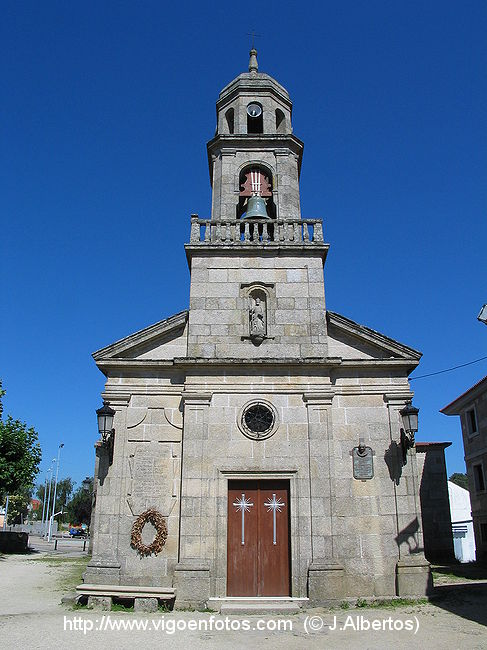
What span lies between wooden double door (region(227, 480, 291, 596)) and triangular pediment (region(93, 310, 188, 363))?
366 cm

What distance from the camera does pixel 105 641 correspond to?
868cm

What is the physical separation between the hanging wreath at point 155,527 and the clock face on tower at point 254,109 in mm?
12033

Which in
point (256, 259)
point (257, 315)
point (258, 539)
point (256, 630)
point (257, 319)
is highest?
point (256, 259)

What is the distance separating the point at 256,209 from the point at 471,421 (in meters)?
15.2

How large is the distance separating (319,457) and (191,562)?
3649mm

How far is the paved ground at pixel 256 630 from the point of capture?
864cm

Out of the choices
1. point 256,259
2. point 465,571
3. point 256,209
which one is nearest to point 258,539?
point 256,259

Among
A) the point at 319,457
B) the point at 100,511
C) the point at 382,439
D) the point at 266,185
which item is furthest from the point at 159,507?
the point at 266,185

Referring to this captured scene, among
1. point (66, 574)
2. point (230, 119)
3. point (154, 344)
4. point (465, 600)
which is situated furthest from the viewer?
point (66, 574)

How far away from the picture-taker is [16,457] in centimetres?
2623

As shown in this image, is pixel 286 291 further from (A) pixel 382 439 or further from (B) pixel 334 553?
(B) pixel 334 553

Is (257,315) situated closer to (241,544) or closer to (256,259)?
(256,259)

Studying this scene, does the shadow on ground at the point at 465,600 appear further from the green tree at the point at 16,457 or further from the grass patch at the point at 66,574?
the green tree at the point at 16,457

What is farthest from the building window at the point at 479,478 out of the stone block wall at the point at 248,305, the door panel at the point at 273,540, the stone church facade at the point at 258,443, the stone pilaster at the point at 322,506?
the door panel at the point at 273,540
